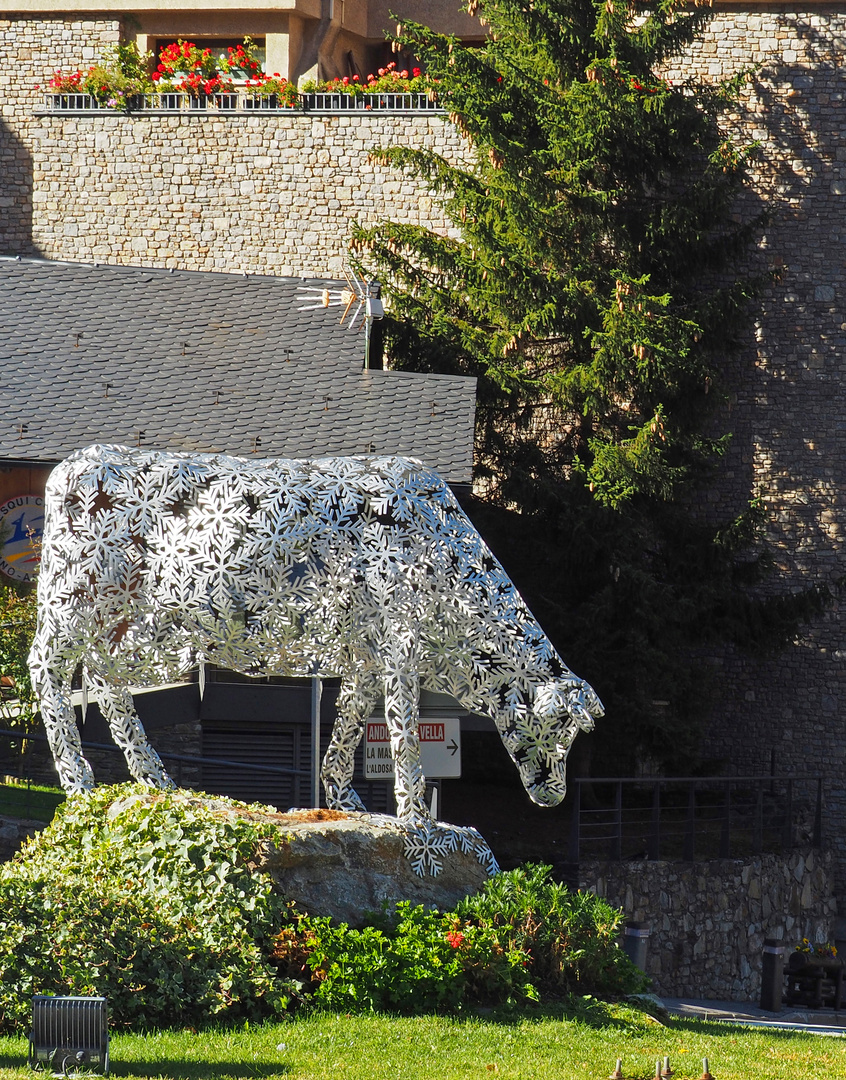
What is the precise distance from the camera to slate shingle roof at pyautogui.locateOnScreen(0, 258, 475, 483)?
16703mm

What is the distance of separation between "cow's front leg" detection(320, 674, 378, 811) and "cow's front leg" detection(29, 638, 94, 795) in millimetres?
1696

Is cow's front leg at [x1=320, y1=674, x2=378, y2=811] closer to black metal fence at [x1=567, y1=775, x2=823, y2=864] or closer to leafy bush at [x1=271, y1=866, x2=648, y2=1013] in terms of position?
leafy bush at [x1=271, y1=866, x2=648, y2=1013]

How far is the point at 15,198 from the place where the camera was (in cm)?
2722

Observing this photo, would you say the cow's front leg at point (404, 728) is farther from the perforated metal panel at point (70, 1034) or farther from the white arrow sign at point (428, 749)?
the perforated metal panel at point (70, 1034)

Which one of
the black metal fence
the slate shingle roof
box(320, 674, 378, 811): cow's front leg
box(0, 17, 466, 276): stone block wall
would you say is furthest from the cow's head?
box(0, 17, 466, 276): stone block wall

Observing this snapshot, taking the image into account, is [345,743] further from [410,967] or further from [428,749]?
[428,749]

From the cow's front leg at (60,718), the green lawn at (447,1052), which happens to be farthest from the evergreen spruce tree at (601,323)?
the green lawn at (447,1052)

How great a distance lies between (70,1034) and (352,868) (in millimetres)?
2757

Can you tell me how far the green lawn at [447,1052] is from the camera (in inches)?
305

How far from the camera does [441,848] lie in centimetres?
1029

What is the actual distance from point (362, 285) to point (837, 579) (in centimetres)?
801

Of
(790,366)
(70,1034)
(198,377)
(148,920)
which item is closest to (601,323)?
(790,366)

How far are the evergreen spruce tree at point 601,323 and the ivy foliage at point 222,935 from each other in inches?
415

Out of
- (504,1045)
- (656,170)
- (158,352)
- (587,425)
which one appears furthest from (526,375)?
(504,1045)
